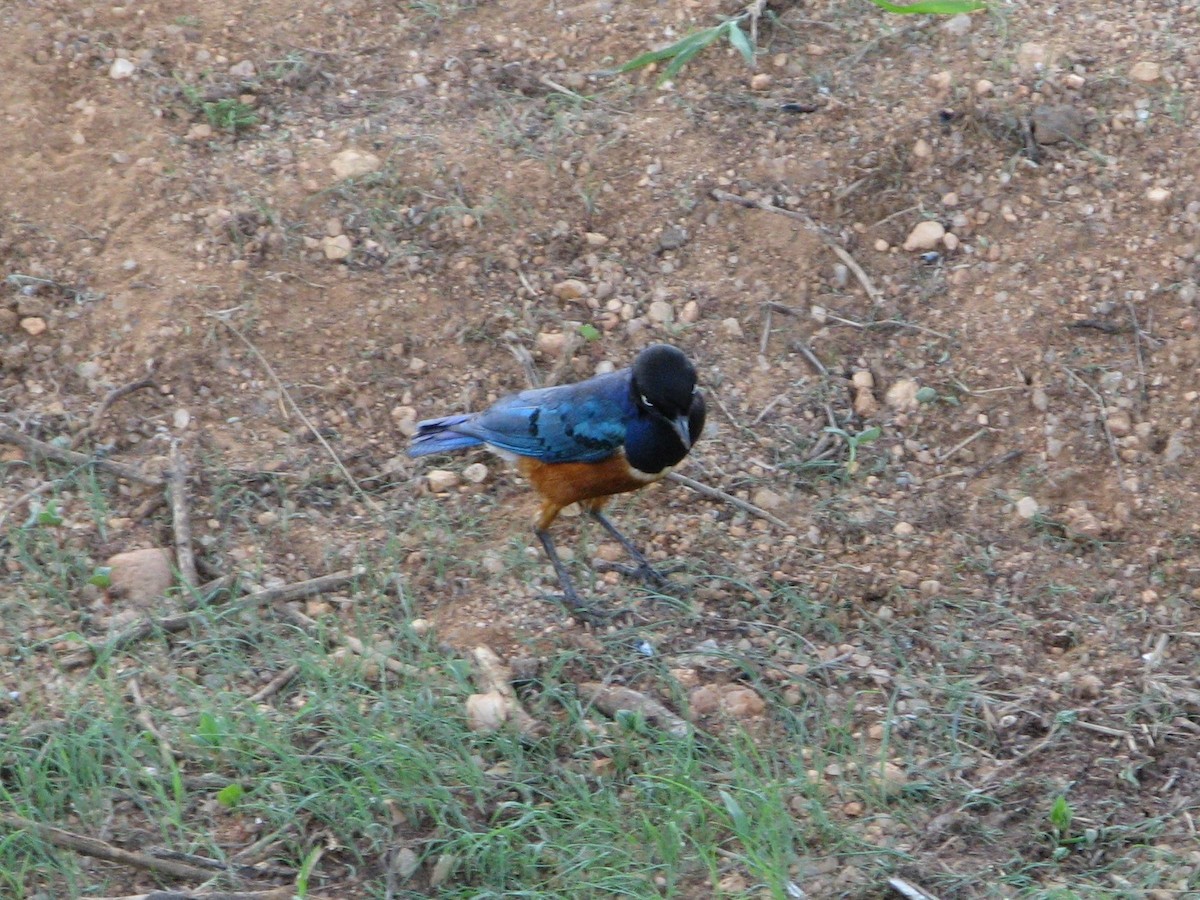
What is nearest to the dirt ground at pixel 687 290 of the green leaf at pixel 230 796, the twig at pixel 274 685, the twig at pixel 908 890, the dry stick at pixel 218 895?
the twig at pixel 274 685

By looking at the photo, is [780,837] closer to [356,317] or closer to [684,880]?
[684,880]

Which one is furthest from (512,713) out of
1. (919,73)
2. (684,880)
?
(919,73)

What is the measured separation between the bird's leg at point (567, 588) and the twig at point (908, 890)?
137 cm

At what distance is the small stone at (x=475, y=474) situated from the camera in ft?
17.0

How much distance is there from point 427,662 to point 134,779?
917 mm

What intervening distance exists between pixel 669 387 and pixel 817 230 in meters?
1.46

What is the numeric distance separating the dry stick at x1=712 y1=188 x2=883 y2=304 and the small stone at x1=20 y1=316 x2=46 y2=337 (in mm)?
2672

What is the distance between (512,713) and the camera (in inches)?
165

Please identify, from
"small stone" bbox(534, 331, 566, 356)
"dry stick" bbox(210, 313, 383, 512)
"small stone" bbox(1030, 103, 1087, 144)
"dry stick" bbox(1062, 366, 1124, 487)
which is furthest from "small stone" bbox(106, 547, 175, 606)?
"small stone" bbox(1030, 103, 1087, 144)

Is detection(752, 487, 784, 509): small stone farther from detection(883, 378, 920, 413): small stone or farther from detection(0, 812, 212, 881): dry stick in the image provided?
detection(0, 812, 212, 881): dry stick

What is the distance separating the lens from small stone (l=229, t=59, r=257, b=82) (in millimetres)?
6164

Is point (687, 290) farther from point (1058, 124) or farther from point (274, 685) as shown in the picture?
point (274, 685)

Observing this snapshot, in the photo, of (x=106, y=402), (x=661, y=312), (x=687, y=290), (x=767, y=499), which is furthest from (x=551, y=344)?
(x=106, y=402)

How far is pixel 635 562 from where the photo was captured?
16.0 feet
